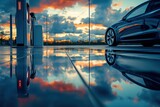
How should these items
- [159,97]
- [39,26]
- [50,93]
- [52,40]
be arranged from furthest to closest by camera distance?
[52,40] < [39,26] < [50,93] < [159,97]

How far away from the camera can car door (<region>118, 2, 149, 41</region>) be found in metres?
6.39

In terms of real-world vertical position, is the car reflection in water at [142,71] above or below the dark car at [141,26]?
below

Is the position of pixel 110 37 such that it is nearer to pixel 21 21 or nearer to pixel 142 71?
pixel 142 71

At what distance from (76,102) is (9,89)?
647mm

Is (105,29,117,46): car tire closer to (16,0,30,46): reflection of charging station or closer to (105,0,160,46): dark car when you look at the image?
(105,0,160,46): dark car

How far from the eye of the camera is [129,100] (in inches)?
54.1

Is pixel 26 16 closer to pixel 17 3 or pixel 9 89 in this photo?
pixel 17 3

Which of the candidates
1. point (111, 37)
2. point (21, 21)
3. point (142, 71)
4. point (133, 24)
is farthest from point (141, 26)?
point (21, 21)

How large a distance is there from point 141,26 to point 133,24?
1.65 feet

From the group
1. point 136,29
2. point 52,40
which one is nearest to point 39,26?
point 52,40

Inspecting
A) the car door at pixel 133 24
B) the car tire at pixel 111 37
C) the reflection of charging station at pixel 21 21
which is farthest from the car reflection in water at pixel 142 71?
the reflection of charging station at pixel 21 21

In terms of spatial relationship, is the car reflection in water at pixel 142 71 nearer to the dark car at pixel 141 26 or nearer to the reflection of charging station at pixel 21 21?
the dark car at pixel 141 26

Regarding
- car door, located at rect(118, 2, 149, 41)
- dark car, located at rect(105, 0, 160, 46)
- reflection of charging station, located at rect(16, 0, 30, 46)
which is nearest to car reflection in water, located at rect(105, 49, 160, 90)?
dark car, located at rect(105, 0, 160, 46)

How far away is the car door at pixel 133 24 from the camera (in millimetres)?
6391
